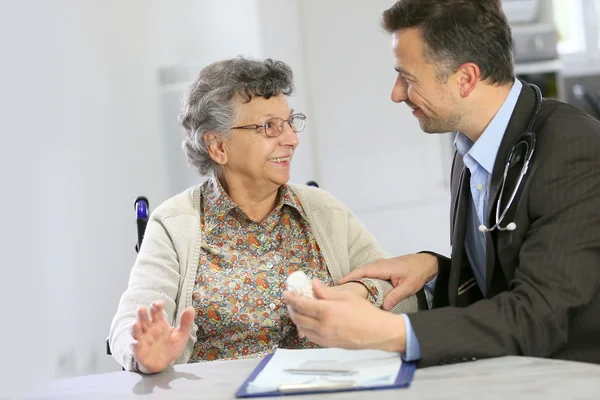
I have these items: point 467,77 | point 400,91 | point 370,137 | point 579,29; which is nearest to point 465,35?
point 467,77

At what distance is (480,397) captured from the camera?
1.27 metres

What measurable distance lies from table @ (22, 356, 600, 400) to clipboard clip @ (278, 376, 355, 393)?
0.06ft

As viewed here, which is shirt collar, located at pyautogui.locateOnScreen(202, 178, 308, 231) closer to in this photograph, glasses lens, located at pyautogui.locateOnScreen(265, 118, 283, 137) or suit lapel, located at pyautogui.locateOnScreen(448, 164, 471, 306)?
glasses lens, located at pyautogui.locateOnScreen(265, 118, 283, 137)

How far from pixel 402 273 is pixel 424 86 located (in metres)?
0.49

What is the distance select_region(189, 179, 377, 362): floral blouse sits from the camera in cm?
216

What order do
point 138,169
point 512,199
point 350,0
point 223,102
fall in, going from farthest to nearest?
1. point 350,0
2. point 138,169
3. point 223,102
4. point 512,199

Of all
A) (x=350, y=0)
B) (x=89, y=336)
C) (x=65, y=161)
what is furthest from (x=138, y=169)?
(x=350, y=0)

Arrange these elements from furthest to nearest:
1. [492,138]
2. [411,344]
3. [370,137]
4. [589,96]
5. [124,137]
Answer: [589,96] < [370,137] < [124,137] < [492,138] < [411,344]

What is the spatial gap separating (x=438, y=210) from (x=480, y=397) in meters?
3.22

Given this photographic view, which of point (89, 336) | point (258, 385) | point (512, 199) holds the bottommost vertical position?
point (89, 336)

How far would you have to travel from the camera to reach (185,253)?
220 centimetres

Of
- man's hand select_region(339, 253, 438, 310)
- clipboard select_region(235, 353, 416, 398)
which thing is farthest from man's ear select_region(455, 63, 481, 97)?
clipboard select_region(235, 353, 416, 398)

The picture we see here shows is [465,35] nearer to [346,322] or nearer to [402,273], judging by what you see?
[402,273]

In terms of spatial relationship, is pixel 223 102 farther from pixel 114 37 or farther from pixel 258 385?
pixel 114 37
